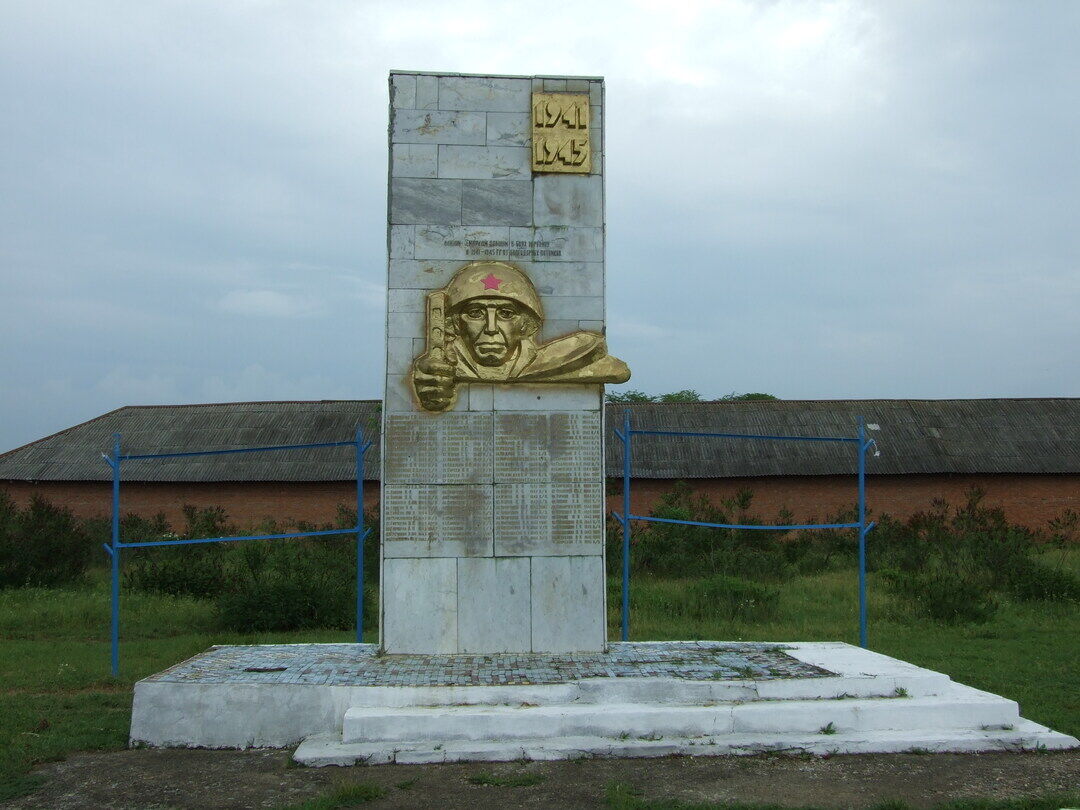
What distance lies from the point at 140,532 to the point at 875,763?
13492 mm

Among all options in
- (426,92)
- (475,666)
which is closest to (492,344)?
(426,92)

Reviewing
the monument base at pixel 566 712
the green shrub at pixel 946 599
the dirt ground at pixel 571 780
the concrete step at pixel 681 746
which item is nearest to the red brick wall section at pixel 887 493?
the green shrub at pixel 946 599

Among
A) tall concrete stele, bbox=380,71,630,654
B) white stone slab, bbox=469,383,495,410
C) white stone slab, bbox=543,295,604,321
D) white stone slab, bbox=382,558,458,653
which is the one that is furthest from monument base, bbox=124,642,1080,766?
white stone slab, bbox=543,295,604,321

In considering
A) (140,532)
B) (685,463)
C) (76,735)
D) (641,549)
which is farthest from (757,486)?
(76,735)

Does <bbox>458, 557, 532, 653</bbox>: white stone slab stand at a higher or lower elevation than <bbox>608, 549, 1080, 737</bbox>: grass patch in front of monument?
higher

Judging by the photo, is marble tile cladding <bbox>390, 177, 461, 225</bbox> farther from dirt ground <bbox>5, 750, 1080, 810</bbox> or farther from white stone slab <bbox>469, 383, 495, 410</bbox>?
dirt ground <bbox>5, 750, 1080, 810</bbox>

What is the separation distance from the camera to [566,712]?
521 cm

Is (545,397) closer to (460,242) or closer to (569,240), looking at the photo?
(569,240)

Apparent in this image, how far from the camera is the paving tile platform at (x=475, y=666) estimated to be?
18.5ft

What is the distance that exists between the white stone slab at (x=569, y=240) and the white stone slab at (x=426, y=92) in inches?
41.2

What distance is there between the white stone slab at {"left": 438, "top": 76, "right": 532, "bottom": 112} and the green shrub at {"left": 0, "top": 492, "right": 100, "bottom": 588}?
9477 mm

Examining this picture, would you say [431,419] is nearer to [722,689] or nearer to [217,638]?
[722,689]

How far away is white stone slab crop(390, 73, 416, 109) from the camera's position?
6695 mm

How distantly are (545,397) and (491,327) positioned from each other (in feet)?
1.99
